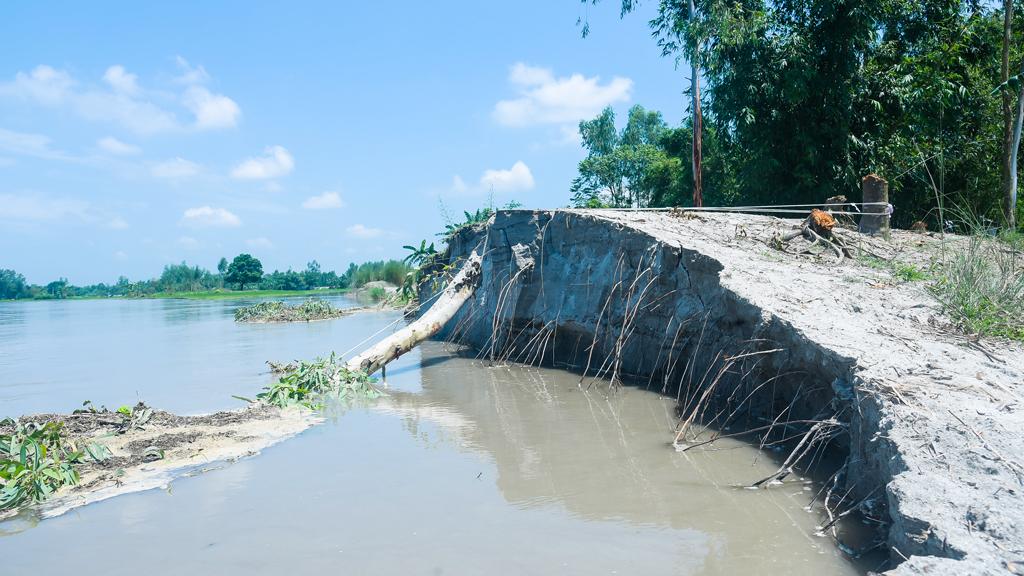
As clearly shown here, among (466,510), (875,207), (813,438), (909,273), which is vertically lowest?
(466,510)

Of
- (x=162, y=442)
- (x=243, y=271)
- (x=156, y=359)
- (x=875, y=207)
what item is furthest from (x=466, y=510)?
(x=243, y=271)

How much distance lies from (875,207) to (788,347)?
484 centimetres

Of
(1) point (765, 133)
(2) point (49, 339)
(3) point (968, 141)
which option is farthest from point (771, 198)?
(2) point (49, 339)

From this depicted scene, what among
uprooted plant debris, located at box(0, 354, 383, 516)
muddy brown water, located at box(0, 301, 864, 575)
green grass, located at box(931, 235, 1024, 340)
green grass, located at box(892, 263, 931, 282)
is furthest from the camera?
green grass, located at box(892, 263, 931, 282)

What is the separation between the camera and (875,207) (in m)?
8.44

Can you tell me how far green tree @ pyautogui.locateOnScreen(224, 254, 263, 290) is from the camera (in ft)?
179

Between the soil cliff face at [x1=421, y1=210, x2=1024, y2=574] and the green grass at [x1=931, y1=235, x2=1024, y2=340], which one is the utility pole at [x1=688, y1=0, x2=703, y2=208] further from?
the green grass at [x1=931, y1=235, x2=1024, y2=340]

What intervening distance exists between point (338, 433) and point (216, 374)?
4.45 meters

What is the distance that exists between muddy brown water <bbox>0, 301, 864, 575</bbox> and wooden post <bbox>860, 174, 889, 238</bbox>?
434 centimetres

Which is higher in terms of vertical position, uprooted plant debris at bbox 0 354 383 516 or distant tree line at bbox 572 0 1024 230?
distant tree line at bbox 572 0 1024 230

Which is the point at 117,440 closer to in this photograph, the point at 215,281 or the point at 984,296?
the point at 984,296

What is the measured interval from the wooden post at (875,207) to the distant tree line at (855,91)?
18.7 ft

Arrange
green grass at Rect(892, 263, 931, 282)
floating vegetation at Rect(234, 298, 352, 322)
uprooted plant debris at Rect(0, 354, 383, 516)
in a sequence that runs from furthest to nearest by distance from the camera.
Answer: floating vegetation at Rect(234, 298, 352, 322)
green grass at Rect(892, 263, 931, 282)
uprooted plant debris at Rect(0, 354, 383, 516)

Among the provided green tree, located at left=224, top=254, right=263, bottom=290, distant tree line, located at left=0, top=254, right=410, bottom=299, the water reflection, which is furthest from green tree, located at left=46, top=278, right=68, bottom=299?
the water reflection
